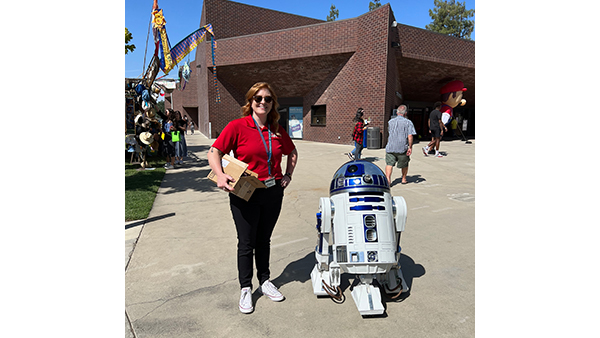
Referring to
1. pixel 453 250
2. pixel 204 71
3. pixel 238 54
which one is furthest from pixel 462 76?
pixel 453 250

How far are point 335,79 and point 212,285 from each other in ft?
55.0

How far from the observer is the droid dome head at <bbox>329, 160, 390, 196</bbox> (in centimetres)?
273

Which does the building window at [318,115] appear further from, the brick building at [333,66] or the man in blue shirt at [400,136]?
the man in blue shirt at [400,136]

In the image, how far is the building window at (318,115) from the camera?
20141 mm

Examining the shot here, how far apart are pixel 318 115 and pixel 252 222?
1835cm

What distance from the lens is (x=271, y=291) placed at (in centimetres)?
295

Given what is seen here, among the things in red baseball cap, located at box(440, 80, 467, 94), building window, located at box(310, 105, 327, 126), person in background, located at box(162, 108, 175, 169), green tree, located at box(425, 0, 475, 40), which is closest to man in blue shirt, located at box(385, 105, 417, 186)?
person in background, located at box(162, 108, 175, 169)

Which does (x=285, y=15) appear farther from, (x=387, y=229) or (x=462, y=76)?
(x=387, y=229)

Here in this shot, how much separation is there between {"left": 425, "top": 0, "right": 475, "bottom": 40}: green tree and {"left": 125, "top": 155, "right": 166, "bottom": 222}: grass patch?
156 ft

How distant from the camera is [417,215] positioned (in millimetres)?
5461

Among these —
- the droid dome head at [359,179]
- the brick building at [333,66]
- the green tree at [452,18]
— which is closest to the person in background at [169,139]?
the droid dome head at [359,179]

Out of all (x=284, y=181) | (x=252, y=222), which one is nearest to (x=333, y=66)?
(x=284, y=181)

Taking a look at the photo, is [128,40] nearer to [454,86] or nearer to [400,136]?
[400,136]

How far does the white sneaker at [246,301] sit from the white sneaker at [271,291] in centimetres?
20
